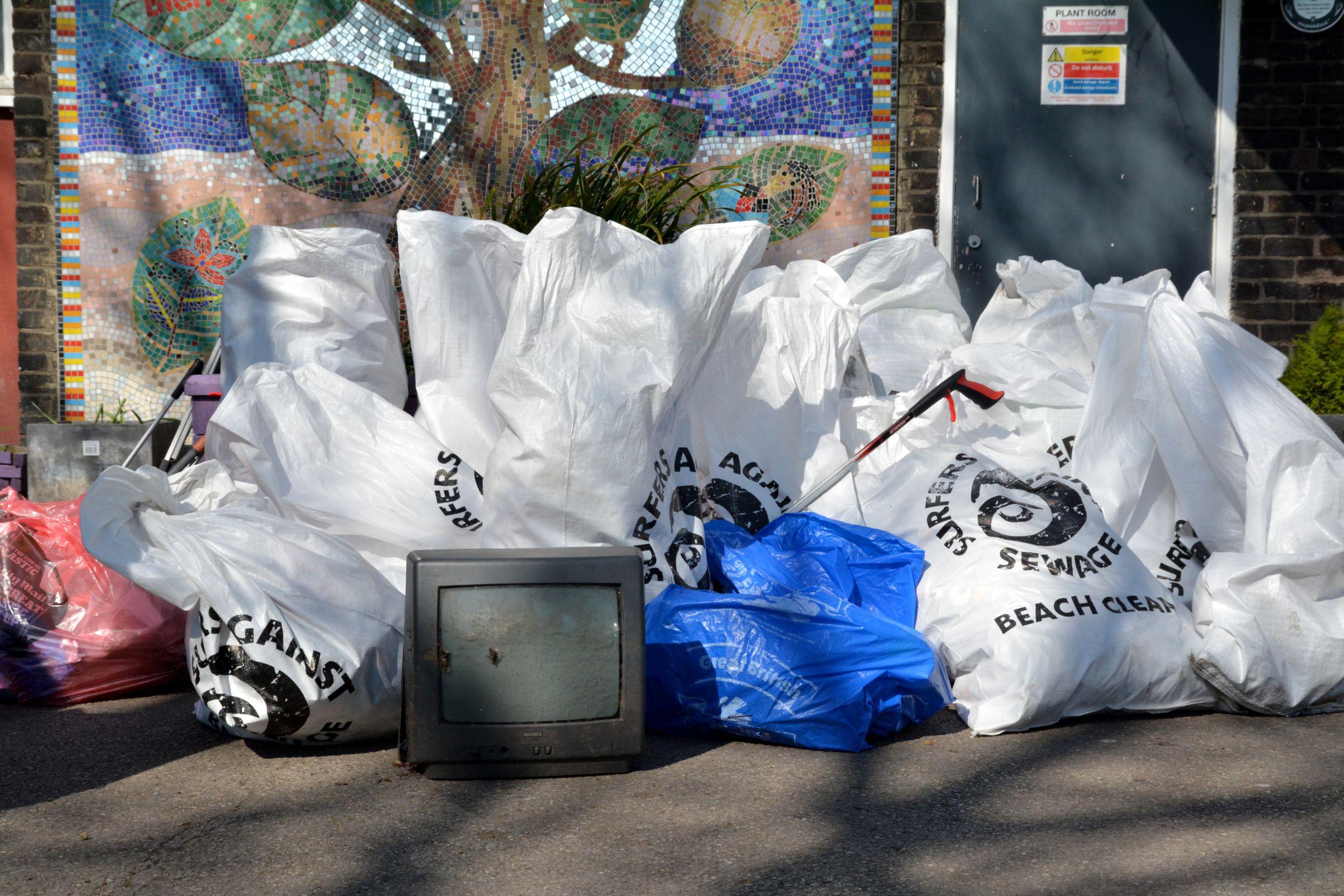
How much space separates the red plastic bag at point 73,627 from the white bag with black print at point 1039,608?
1802 mm

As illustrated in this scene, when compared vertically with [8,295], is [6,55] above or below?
above

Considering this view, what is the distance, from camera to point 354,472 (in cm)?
272

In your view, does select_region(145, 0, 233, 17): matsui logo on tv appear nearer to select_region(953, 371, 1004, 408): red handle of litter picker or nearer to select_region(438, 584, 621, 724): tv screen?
select_region(953, 371, 1004, 408): red handle of litter picker

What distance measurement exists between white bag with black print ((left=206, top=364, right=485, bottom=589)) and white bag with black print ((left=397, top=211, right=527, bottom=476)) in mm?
107

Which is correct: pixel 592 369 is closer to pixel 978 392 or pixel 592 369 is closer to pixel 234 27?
pixel 978 392

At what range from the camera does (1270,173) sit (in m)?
4.92

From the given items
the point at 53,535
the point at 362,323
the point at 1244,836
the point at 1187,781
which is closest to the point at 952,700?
the point at 1187,781

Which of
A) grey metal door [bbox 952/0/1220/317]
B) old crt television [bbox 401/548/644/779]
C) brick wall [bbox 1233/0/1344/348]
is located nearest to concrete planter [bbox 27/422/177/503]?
old crt television [bbox 401/548/644/779]

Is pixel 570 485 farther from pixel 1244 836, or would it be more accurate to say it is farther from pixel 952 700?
pixel 1244 836

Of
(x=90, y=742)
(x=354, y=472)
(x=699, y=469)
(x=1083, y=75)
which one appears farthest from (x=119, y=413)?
(x=1083, y=75)

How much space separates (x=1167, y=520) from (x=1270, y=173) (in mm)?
2727

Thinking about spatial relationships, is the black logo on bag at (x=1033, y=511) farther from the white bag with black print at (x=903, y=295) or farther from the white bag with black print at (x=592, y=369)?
the white bag with black print at (x=903, y=295)

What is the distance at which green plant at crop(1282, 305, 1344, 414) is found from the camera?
4.25 m

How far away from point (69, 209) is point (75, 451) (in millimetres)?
1179
